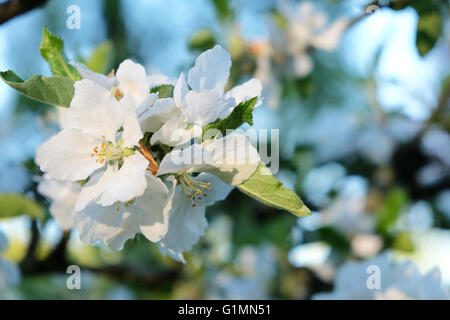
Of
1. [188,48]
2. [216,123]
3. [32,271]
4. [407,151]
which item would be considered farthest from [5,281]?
[407,151]

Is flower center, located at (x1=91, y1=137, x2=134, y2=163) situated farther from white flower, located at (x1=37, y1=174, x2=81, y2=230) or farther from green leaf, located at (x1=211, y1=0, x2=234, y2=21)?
green leaf, located at (x1=211, y1=0, x2=234, y2=21)

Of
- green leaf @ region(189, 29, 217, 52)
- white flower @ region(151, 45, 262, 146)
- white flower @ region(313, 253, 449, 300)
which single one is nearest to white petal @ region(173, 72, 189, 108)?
white flower @ region(151, 45, 262, 146)

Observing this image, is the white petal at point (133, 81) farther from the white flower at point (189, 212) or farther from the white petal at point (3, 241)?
the white petal at point (3, 241)

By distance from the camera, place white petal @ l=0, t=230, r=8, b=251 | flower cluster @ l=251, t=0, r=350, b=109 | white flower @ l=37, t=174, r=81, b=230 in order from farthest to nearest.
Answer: flower cluster @ l=251, t=0, r=350, b=109 < white petal @ l=0, t=230, r=8, b=251 < white flower @ l=37, t=174, r=81, b=230

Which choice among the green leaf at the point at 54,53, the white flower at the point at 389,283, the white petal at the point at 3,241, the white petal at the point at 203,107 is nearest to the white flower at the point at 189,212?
the white petal at the point at 203,107

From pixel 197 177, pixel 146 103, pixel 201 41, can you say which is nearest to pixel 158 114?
pixel 146 103
